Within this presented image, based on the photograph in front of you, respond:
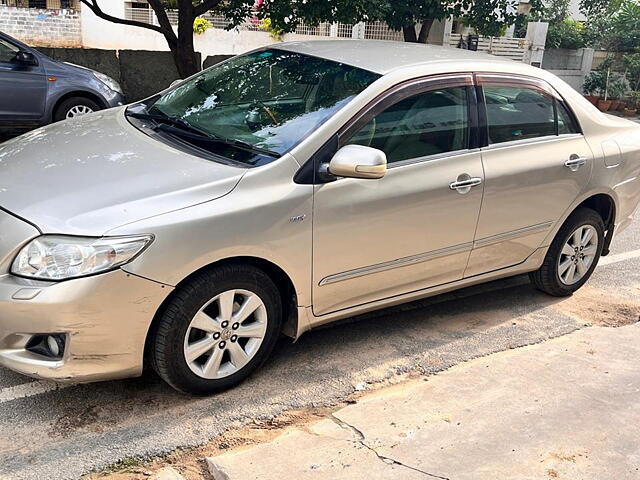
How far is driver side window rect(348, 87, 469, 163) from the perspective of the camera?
365 cm

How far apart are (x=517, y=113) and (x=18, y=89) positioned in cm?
615

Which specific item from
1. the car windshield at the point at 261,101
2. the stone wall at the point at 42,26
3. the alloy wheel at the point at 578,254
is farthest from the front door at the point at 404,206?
the stone wall at the point at 42,26

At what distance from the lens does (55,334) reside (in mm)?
2820

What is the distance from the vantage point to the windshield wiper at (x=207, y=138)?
3.39 m

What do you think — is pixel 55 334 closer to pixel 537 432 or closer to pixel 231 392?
pixel 231 392

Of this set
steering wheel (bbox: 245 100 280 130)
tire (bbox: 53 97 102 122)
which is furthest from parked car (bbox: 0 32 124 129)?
steering wheel (bbox: 245 100 280 130)

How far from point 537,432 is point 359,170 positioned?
1.50m

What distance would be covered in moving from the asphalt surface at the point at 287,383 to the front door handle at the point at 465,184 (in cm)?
95

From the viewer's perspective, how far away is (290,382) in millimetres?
3514

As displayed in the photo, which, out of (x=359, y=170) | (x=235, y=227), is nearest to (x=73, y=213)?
(x=235, y=227)

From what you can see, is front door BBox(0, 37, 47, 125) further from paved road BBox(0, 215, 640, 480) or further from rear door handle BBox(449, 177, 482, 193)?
rear door handle BBox(449, 177, 482, 193)

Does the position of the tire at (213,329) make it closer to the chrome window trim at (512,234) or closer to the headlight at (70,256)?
the headlight at (70,256)

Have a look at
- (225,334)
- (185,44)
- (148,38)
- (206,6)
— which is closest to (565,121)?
(225,334)

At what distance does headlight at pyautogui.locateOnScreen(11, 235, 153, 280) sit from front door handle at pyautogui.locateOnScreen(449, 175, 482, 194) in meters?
1.90
